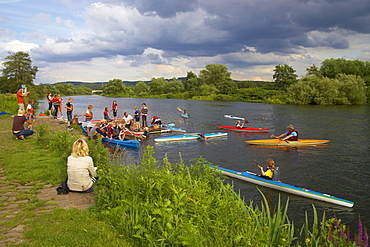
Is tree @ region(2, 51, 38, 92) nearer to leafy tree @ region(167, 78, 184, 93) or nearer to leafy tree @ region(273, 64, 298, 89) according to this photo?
leafy tree @ region(167, 78, 184, 93)

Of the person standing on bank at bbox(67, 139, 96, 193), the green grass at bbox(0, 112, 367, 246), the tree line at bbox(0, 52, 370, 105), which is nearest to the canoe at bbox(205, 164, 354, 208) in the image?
the green grass at bbox(0, 112, 367, 246)

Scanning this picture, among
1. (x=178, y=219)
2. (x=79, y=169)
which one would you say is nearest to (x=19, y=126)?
(x=79, y=169)

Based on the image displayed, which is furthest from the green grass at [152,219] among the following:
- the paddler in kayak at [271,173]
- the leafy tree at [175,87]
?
the leafy tree at [175,87]

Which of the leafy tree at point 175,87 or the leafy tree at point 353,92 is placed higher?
the leafy tree at point 175,87

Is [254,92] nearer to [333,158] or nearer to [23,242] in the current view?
[333,158]

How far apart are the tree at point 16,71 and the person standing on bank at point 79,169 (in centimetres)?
5980

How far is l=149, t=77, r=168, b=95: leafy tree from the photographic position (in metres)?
104

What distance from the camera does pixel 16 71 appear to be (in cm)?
5762

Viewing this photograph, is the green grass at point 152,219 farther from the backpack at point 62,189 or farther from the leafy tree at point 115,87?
the leafy tree at point 115,87

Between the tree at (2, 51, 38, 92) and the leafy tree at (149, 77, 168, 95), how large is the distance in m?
51.5

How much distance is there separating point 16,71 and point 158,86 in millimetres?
53783

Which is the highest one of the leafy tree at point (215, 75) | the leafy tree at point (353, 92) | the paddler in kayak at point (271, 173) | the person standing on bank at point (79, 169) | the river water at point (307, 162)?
the leafy tree at point (215, 75)

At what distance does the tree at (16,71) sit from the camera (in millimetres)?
56000

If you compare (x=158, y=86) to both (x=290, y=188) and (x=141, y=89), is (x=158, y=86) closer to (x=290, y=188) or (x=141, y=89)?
(x=141, y=89)
